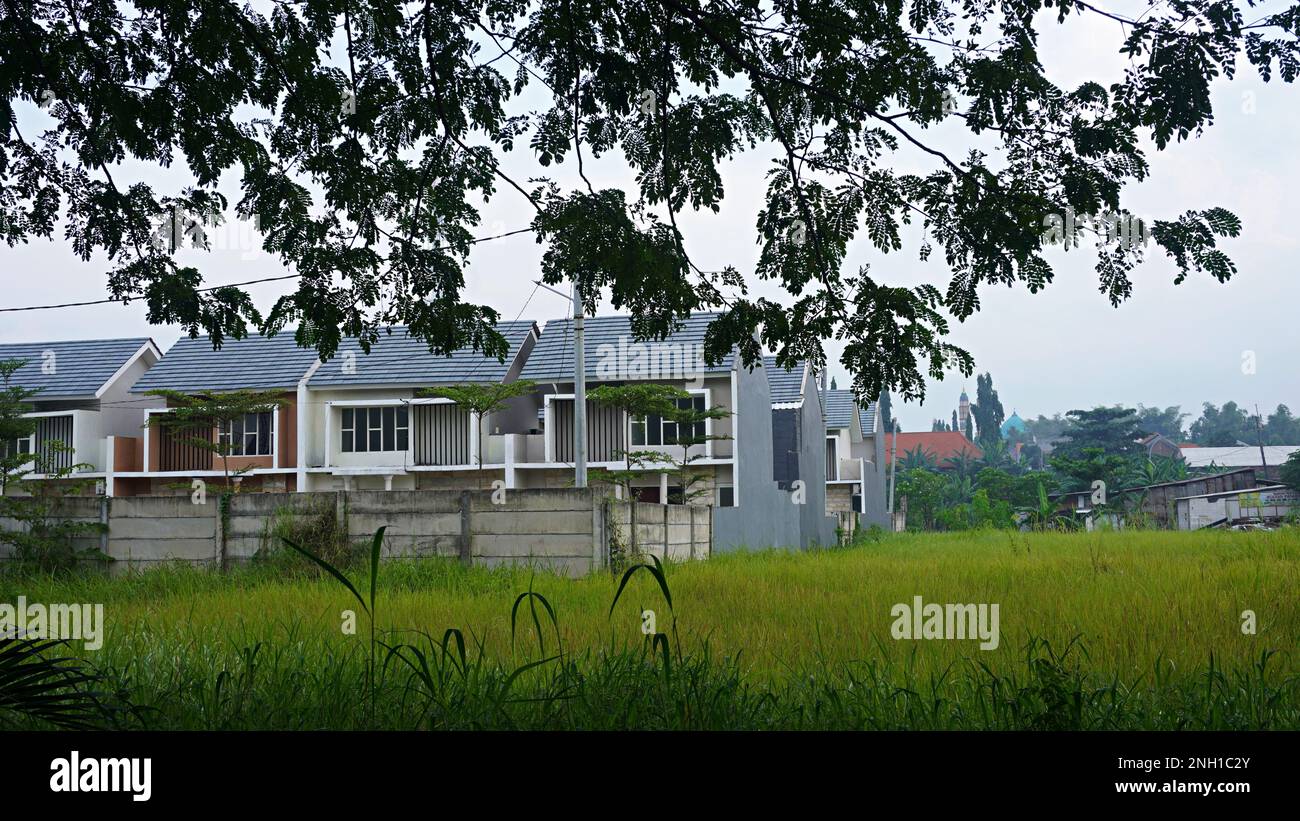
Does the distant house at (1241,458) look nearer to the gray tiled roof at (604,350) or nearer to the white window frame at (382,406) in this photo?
the gray tiled roof at (604,350)

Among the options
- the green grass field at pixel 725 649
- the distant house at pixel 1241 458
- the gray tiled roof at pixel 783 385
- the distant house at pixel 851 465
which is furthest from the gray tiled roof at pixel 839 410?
the green grass field at pixel 725 649

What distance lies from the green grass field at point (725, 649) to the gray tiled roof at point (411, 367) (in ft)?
52.6

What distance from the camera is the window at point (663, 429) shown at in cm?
2689

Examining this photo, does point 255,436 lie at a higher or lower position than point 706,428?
higher

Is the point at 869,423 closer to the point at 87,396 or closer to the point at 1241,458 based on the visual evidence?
the point at 1241,458

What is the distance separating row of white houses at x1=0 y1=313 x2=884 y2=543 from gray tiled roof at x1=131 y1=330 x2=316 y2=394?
0.18 ft

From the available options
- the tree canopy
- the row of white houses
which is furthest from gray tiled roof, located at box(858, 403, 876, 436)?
the tree canopy

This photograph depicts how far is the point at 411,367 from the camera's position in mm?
29125

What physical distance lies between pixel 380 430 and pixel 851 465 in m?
18.0

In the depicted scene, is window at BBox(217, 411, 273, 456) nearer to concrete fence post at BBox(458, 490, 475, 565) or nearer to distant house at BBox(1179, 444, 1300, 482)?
concrete fence post at BBox(458, 490, 475, 565)

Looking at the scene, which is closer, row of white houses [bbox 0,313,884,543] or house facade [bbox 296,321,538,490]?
row of white houses [bbox 0,313,884,543]

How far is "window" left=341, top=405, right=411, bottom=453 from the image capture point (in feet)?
95.9

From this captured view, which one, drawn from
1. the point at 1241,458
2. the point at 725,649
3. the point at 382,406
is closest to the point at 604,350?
the point at 382,406
